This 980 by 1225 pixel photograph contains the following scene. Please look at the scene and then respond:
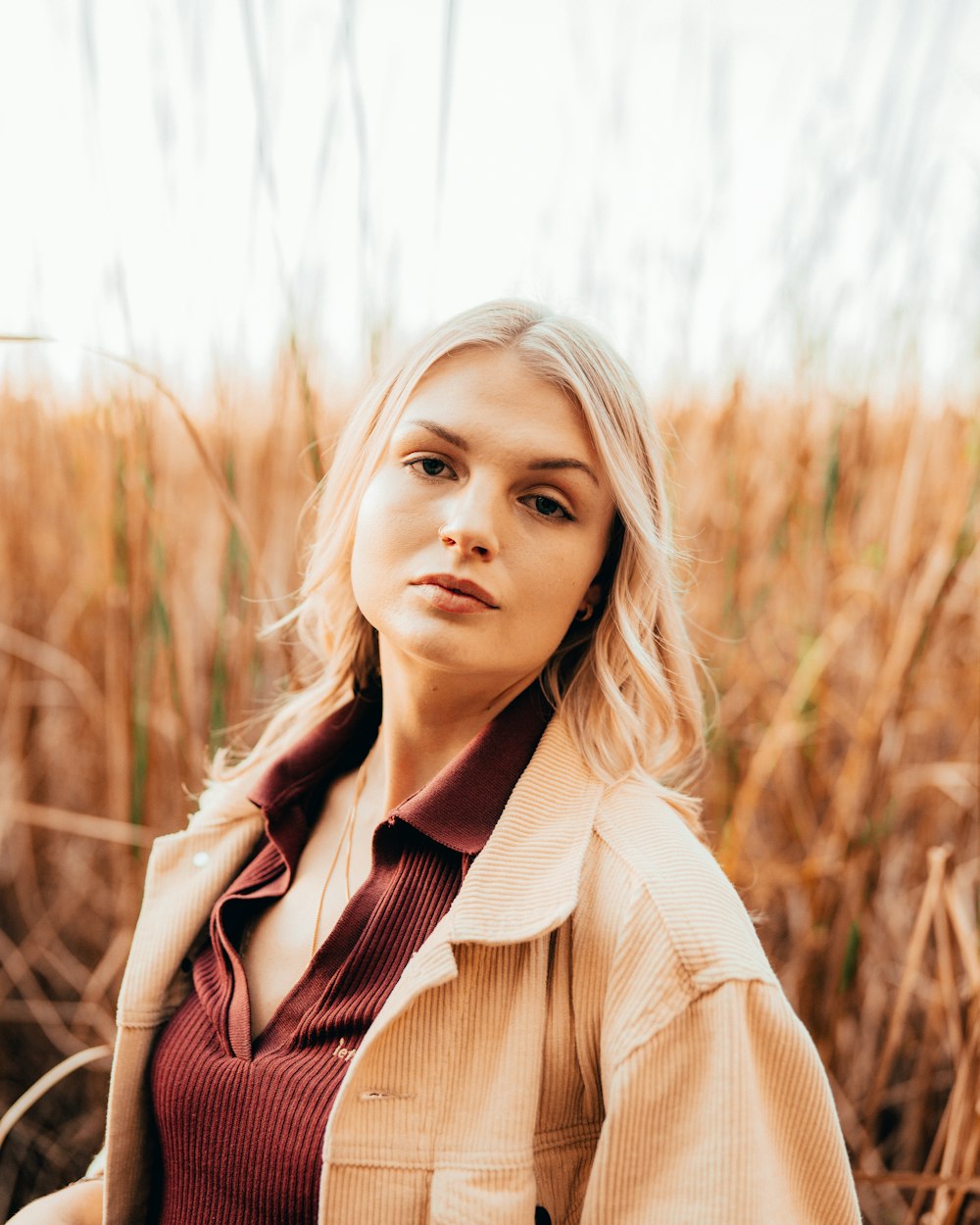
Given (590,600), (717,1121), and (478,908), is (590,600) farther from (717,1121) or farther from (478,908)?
(717,1121)

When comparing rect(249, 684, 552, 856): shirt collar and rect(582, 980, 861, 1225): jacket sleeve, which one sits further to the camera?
rect(249, 684, 552, 856): shirt collar

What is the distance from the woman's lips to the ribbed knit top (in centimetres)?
13

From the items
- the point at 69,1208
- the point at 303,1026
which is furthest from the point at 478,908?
the point at 69,1208

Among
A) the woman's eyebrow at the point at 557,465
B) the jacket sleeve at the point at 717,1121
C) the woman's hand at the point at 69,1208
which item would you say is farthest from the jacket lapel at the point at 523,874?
the woman's hand at the point at 69,1208

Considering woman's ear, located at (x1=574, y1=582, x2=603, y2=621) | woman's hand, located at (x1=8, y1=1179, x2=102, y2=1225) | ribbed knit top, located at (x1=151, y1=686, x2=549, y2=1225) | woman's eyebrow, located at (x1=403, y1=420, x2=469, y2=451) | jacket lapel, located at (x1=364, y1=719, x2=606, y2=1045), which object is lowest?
woman's hand, located at (x1=8, y1=1179, x2=102, y2=1225)

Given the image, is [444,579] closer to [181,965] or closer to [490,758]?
[490,758]

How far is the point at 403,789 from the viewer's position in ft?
2.90

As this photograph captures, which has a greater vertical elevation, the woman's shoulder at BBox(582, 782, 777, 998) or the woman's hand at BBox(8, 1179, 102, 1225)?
the woman's shoulder at BBox(582, 782, 777, 998)

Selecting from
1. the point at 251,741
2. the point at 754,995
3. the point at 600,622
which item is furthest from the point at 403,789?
the point at 251,741

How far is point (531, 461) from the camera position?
0.77 metres

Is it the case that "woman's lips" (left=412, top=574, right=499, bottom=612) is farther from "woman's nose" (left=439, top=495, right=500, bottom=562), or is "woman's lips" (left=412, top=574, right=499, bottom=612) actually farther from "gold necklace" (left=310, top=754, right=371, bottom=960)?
"gold necklace" (left=310, top=754, right=371, bottom=960)

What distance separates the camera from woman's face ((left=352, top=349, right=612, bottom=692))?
2.49 feet

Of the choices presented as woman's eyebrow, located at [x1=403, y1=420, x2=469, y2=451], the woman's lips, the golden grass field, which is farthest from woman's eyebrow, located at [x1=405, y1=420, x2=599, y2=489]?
the golden grass field

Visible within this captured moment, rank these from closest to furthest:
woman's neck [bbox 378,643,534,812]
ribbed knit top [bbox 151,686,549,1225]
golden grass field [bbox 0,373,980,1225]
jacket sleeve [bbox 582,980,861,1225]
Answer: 1. jacket sleeve [bbox 582,980,861,1225]
2. ribbed knit top [bbox 151,686,549,1225]
3. woman's neck [bbox 378,643,534,812]
4. golden grass field [bbox 0,373,980,1225]
